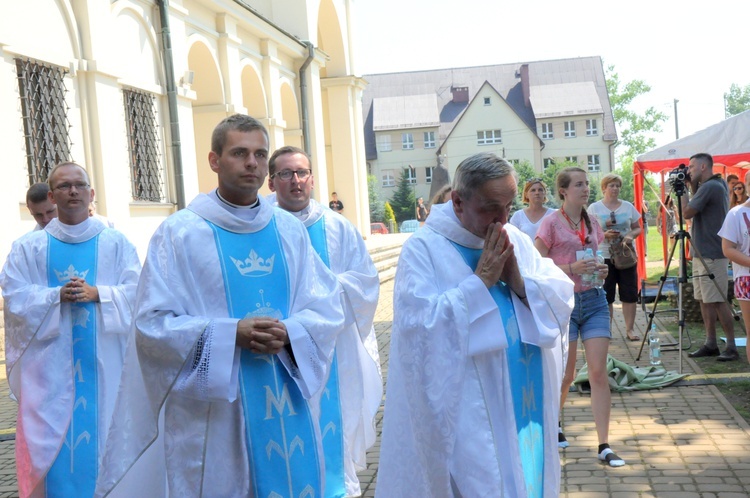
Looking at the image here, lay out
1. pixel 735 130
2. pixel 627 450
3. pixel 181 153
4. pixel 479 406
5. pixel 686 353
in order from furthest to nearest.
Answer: pixel 181 153 → pixel 735 130 → pixel 686 353 → pixel 627 450 → pixel 479 406

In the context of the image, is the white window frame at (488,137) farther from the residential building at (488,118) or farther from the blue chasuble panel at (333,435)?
the blue chasuble panel at (333,435)

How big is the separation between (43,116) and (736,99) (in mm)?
135924

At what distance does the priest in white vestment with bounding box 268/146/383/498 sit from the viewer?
5715mm

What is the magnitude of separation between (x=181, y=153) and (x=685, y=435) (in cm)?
1177

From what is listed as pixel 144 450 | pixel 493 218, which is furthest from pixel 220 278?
pixel 493 218

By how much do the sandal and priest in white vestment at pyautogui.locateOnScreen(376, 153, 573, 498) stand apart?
2324mm

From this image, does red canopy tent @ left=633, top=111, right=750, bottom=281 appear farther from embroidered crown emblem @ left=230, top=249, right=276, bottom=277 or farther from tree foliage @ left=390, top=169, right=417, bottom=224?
tree foliage @ left=390, top=169, right=417, bottom=224

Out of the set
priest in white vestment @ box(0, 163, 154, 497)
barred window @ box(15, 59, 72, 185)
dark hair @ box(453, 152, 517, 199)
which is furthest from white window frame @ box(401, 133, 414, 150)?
dark hair @ box(453, 152, 517, 199)

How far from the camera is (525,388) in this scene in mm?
3783

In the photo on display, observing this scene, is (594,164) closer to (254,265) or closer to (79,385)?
(79,385)

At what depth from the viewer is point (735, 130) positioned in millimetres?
13352

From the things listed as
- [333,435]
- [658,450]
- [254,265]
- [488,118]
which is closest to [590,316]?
[658,450]

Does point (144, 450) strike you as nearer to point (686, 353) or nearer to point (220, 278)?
point (220, 278)

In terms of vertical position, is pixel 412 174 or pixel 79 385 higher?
pixel 412 174
